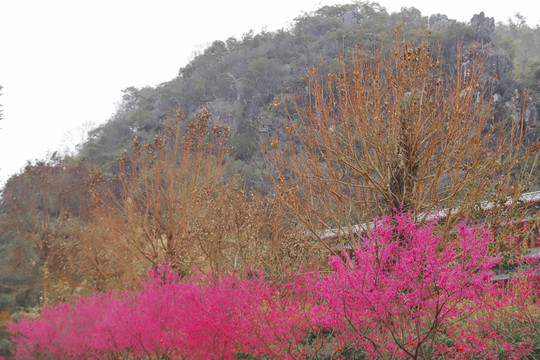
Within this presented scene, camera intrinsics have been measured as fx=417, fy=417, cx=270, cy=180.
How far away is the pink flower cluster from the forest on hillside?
57cm

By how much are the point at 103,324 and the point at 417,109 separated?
19.3 ft

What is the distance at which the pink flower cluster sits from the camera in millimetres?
3420

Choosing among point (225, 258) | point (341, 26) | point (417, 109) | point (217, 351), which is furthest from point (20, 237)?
point (341, 26)

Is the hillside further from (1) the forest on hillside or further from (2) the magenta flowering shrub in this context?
(2) the magenta flowering shrub

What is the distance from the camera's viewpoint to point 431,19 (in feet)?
114

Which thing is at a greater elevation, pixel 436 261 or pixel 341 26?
pixel 341 26

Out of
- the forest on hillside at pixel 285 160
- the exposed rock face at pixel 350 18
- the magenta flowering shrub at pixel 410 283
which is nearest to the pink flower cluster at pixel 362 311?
the magenta flowering shrub at pixel 410 283

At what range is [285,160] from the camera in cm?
555

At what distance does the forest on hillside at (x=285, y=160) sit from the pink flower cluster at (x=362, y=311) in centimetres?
57

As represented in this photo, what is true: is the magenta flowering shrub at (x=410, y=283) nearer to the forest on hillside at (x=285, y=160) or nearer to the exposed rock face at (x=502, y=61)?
the forest on hillside at (x=285, y=160)

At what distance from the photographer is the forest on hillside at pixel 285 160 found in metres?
4.92

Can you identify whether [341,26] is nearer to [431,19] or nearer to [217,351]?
[431,19]

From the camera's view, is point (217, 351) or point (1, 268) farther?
point (1, 268)

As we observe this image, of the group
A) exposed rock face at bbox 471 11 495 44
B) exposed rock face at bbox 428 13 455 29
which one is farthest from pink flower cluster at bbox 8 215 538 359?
exposed rock face at bbox 471 11 495 44
